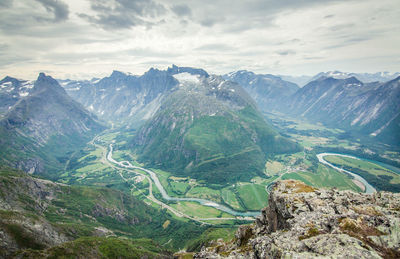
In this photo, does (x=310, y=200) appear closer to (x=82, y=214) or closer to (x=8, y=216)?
(x=8, y=216)

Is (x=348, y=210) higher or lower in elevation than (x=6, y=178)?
higher

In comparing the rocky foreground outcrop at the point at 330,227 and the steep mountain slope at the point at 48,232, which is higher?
the rocky foreground outcrop at the point at 330,227

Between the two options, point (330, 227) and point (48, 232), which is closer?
point (330, 227)

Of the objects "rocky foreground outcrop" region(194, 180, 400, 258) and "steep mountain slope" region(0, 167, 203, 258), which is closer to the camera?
"rocky foreground outcrop" region(194, 180, 400, 258)

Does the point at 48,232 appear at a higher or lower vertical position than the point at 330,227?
lower

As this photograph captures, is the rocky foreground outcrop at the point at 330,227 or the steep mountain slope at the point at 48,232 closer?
the rocky foreground outcrop at the point at 330,227

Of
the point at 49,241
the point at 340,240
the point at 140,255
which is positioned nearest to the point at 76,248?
the point at 49,241

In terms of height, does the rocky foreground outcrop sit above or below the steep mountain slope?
above

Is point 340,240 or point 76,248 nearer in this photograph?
point 340,240
